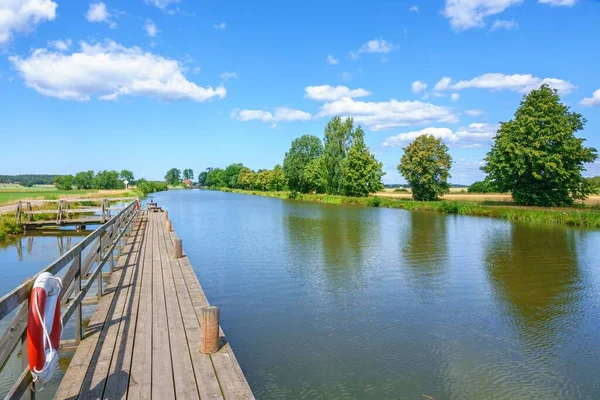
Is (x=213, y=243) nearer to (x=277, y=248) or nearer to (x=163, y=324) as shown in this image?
(x=277, y=248)

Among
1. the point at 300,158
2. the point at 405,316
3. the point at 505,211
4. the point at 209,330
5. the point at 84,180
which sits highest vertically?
the point at 300,158

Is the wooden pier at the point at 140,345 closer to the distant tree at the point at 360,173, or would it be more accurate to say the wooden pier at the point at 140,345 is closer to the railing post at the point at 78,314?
the railing post at the point at 78,314

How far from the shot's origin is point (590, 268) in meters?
14.7

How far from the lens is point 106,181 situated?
129000 mm

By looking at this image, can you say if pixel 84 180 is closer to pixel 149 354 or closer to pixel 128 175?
pixel 128 175

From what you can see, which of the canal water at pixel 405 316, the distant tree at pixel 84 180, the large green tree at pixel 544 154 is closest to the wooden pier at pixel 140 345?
the canal water at pixel 405 316

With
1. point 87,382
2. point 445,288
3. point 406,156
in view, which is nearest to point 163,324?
point 87,382

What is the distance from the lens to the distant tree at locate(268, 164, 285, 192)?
97188mm

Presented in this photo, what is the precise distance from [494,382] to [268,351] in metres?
3.61

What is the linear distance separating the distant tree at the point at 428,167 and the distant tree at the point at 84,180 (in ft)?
334

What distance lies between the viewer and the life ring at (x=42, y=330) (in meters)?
3.39

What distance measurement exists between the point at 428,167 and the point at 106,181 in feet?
348

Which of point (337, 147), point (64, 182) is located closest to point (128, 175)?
point (64, 182)

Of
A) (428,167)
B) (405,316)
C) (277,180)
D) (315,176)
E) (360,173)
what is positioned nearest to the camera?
(405,316)
